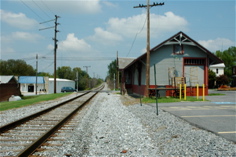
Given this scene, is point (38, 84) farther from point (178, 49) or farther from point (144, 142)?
point (144, 142)

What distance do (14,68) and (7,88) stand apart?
56.9 metres

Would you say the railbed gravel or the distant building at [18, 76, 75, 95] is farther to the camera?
the distant building at [18, 76, 75, 95]

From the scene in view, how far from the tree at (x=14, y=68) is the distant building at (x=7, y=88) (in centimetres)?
4991

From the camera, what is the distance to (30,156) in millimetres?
5055

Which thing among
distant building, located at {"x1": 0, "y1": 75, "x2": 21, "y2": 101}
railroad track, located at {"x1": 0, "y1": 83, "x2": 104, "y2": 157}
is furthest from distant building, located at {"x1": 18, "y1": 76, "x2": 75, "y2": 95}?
railroad track, located at {"x1": 0, "y1": 83, "x2": 104, "y2": 157}

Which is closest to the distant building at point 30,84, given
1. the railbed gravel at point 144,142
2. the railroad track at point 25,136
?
the railroad track at point 25,136

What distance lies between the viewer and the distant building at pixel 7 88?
47.4 meters

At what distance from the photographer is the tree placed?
99.6 m

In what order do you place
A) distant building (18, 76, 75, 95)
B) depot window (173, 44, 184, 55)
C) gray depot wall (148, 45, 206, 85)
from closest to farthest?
gray depot wall (148, 45, 206, 85)
depot window (173, 44, 184, 55)
distant building (18, 76, 75, 95)

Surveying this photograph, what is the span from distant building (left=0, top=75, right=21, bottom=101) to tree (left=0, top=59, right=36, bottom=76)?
49913mm

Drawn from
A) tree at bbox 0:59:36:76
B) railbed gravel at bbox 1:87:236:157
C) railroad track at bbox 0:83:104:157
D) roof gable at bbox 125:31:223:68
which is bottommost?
railbed gravel at bbox 1:87:236:157

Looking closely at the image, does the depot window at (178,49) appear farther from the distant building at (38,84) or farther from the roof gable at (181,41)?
the distant building at (38,84)

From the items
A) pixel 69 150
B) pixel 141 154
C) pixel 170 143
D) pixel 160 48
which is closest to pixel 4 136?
pixel 69 150

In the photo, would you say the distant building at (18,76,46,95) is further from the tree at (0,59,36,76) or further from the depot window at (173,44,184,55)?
the depot window at (173,44,184,55)
